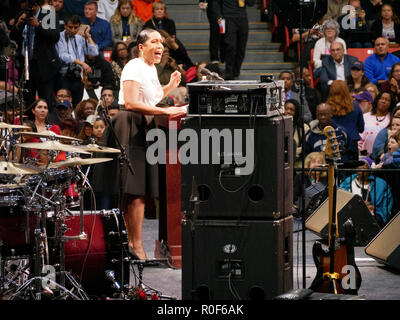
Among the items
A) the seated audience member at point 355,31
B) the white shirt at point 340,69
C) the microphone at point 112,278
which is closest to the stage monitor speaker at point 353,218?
the microphone at point 112,278

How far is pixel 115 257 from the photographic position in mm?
6973

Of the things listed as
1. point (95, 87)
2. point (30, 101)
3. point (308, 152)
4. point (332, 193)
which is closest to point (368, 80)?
point (308, 152)

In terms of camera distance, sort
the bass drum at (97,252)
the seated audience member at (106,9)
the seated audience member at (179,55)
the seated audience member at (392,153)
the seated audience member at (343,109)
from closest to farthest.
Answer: the bass drum at (97,252) → the seated audience member at (392,153) → the seated audience member at (343,109) → the seated audience member at (179,55) → the seated audience member at (106,9)

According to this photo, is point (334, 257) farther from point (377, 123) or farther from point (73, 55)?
point (73, 55)

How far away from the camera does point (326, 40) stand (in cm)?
1360

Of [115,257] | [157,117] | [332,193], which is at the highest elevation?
[157,117]

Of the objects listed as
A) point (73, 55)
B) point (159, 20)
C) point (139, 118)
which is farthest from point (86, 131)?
point (159, 20)

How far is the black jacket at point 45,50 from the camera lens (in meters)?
12.2

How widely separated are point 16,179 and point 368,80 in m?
Answer: 7.39

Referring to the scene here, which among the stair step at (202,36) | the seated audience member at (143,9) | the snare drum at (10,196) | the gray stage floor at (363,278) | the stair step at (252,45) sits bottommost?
the gray stage floor at (363,278)

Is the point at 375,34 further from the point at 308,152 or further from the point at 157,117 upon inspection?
the point at 157,117

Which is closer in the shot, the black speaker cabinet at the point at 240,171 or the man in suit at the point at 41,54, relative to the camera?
the black speaker cabinet at the point at 240,171

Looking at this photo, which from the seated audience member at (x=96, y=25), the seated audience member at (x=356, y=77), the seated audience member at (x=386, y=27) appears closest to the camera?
the seated audience member at (x=356, y=77)

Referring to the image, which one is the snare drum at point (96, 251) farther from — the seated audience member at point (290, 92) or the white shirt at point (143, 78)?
the seated audience member at point (290, 92)
